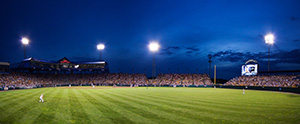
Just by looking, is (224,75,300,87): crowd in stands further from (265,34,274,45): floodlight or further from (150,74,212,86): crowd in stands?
(150,74,212,86): crowd in stands

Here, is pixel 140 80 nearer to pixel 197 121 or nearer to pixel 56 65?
pixel 56 65

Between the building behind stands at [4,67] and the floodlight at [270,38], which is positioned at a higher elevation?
the floodlight at [270,38]

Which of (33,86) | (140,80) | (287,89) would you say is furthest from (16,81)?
(287,89)

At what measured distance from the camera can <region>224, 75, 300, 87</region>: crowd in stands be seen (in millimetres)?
39466

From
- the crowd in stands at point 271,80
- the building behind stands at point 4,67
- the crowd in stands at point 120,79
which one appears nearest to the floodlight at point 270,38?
the crowd in stands at point 271,80

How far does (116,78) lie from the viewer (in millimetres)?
67625

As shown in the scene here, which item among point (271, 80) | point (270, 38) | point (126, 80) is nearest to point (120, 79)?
point (126, 80)

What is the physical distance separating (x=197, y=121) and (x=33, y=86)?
161 ft

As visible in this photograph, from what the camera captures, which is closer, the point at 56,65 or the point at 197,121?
the point at 197,121

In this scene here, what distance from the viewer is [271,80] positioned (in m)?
45.0

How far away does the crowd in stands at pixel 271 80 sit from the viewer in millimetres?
39466

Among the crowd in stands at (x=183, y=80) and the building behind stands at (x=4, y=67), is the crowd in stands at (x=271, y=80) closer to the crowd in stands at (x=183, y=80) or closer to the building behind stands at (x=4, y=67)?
the crowd in stands at (x=183, y=80)

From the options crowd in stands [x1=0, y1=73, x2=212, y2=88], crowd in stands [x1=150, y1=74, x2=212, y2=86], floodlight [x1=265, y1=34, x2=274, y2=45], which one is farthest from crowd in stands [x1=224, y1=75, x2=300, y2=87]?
crowd in stands [x1=0, y1=73, x2=212, y2=88]

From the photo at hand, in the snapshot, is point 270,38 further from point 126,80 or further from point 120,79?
point 120,79
